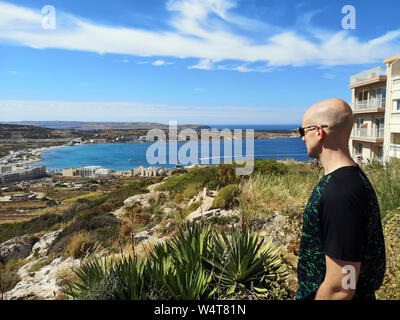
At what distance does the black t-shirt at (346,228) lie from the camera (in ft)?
4.36

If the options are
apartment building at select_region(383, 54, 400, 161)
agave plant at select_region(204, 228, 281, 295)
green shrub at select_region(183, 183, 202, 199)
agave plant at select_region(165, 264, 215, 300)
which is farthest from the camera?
apartment building at select_region(383, 54, 400, 161)

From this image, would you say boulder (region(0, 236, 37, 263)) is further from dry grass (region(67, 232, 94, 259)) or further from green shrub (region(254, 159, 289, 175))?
green shrub (region(254, 159, 289, 175))

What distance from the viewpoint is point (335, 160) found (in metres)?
1.53

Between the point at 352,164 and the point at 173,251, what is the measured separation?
8.26ft

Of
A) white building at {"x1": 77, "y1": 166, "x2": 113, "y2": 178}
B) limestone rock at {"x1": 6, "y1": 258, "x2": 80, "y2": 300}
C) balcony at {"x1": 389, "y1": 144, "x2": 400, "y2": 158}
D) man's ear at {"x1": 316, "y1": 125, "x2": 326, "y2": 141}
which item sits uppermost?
man's ear at {"x1": 316, "y1": 125, "x2": 326, "y2": 141}

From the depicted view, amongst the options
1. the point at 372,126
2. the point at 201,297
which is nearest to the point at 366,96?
the point at 372,126

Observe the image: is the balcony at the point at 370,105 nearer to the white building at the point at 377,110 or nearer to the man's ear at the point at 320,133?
the white building at the point at 377,110

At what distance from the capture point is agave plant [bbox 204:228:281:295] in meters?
3.15

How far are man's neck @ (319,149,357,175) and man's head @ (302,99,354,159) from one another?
1.1 inches

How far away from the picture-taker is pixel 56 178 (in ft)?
133

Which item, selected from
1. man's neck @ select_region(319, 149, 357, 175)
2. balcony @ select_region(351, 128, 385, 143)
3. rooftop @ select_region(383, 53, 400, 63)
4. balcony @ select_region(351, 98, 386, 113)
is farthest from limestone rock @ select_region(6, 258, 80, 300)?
rooftop @ select_region(383, 53, 400, 63)

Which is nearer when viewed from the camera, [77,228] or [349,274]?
[349,274]

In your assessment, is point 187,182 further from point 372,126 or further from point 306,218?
point 372,126

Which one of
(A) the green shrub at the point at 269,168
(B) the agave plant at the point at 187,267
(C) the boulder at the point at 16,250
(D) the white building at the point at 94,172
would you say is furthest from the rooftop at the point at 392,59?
(D) the white building at the point at 94,172
